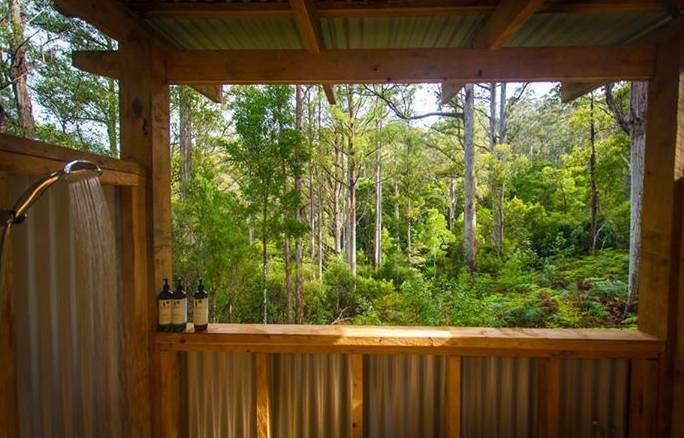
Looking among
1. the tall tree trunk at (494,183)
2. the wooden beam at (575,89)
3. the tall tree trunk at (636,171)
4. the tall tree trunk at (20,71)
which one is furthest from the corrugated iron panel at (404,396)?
the tall tree trunk at (494,183)

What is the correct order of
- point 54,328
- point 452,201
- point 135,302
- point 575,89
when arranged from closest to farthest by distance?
point 54,328
point 135,302
point 575,89
point 452,201

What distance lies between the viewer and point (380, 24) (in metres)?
1.67

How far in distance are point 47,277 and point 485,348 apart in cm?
178

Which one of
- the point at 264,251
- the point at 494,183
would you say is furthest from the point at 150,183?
the point at 494,183

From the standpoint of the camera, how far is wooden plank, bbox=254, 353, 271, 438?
5.52 ft

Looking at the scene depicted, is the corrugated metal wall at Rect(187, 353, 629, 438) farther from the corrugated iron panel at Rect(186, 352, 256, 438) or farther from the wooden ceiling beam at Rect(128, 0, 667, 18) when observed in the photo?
the wooden ceiling beam at Rect(128, 0, 667, 18)

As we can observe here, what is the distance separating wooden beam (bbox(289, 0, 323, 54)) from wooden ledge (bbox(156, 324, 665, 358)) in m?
1.39

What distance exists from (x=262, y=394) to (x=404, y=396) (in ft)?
2.33

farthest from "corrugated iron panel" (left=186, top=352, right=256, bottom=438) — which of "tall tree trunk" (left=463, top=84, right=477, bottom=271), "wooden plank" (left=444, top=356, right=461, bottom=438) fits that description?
"tall tree trunk" (left=463, top=84, right=477, bottom=271)

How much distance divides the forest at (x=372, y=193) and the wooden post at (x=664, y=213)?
5.01 metres

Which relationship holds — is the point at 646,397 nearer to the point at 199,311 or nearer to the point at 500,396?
the point at 500,396

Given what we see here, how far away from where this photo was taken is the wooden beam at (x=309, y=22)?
4.32 ft

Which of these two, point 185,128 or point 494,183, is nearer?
point 185,128

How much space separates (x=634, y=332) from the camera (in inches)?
65.2
